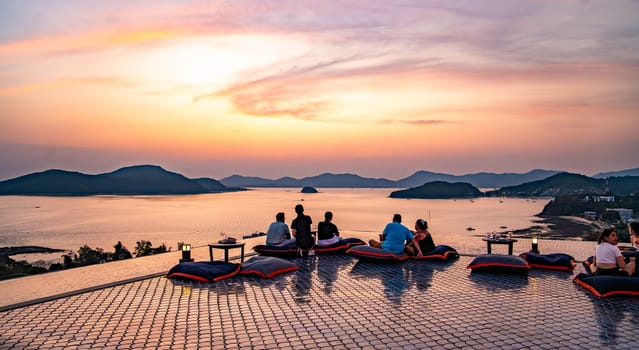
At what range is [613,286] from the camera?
5555 millimetres

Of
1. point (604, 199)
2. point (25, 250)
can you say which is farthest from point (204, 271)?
point (604, 199)

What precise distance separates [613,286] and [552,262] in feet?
5.79

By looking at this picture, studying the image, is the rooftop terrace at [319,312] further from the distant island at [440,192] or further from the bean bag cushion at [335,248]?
the distant island at [440,192]

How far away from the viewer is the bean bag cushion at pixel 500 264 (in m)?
7.01

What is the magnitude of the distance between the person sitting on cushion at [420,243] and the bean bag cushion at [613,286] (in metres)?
2.96

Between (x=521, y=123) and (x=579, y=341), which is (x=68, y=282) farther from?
(x=521, y=123)

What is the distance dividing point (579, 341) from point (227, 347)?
2.98m

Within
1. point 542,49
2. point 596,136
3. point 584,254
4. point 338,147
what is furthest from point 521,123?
point 338,147

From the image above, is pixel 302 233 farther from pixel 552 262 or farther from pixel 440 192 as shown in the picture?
pixel 440 192

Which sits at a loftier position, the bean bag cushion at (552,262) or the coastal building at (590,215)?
the bean bag cushion at (552,262)

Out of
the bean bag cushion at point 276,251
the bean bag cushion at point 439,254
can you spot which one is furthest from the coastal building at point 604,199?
the bean bag cushion at point 276,251

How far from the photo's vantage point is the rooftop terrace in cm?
404

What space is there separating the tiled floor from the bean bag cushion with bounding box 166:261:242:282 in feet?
0.50

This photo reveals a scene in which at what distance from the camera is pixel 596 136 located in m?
25.8
